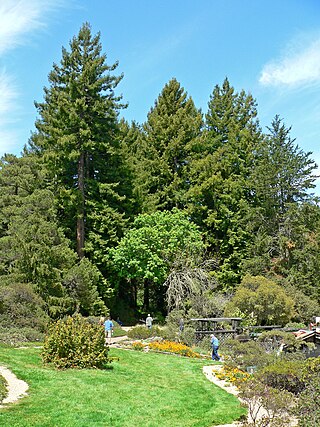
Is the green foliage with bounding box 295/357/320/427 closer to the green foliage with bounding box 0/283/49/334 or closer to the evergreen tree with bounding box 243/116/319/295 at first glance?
the green foliage with bounding box 0/283/49/334

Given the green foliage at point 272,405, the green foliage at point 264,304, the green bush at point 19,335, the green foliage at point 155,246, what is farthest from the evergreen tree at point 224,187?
the green foliage at point 272,405

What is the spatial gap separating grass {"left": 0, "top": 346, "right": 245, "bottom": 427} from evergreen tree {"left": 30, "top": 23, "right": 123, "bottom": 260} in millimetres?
15597

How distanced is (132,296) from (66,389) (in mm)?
26599

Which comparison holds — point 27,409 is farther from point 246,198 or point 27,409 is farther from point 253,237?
point 246,198

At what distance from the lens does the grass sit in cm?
929

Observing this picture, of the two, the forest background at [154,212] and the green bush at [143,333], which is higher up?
the forest background at [154,212]

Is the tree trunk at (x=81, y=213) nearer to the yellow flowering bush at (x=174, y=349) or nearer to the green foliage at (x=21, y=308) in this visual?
the green foliage at (x=21, y=308)

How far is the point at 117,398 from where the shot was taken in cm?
1105

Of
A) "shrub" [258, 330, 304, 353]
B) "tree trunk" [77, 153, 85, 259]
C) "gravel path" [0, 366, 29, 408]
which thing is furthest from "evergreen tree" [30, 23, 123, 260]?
"gravel path" [0, 366, 29, 408]

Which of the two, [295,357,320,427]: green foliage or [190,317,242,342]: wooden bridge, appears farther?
[190,317,242,342]: wooden bridge

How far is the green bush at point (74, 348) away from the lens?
1380 centimetres

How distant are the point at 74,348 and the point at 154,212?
795 inches

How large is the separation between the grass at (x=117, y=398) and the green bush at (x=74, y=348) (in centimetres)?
45

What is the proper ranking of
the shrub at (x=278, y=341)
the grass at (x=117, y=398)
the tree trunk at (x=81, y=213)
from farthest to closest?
the tree trunk at (x=81, y=213), the shrub at (x=278, y=341), the grass at (x=117, y=398)
